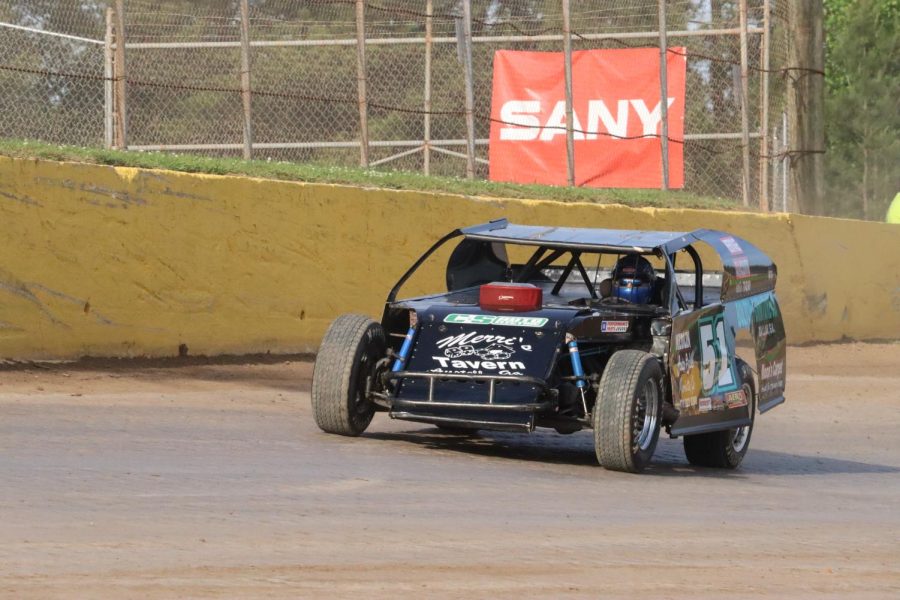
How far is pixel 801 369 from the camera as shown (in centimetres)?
1630

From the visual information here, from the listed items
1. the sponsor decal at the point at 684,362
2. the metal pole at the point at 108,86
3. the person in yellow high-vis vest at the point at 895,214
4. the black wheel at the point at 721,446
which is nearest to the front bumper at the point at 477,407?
the sponsor decal at the point at 684,362

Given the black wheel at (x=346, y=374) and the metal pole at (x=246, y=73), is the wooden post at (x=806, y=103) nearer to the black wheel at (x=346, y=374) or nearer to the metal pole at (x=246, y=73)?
the metal pole at (x=246, y=73)

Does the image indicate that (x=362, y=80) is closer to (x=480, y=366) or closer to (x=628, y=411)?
(x=480, y=366)

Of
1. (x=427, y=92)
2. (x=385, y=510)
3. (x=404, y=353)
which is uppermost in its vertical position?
(x=427, y=92)

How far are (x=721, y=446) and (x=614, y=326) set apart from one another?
4.29 ft

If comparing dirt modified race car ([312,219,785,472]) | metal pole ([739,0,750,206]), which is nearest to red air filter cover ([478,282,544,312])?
dirt modified race car ([312,219,785,472])

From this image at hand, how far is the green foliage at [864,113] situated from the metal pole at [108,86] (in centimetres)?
3306

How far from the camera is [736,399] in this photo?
9898 millimetres

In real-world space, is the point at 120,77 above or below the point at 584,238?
above

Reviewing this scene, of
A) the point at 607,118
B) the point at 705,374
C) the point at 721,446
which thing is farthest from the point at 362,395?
the point at 607,118

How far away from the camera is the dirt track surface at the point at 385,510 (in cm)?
539

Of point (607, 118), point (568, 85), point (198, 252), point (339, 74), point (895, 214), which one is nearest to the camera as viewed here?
point (198, 252)

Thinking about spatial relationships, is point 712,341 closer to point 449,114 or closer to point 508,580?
point 508,580

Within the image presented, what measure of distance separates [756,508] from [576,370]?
143 cm
